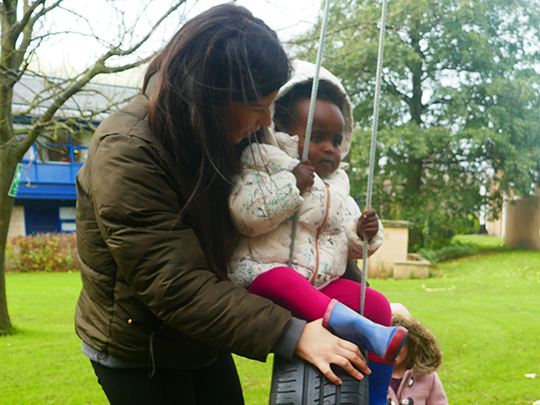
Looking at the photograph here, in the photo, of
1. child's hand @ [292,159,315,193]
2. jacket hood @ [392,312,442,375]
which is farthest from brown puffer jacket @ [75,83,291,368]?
jacket hood @ [392,312,442,375]

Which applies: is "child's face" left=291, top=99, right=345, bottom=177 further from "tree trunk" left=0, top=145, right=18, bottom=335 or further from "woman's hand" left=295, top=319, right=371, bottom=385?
"tree trunk" left=0, top=145, right=18, bottom=335

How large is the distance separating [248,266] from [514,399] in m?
3.27

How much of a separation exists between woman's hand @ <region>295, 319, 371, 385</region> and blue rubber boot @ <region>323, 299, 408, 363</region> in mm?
25

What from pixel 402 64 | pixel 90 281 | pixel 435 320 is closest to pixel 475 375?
pixel 435 320

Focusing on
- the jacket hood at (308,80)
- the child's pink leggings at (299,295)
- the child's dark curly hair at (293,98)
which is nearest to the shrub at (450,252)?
the jacket hood at (308,80)

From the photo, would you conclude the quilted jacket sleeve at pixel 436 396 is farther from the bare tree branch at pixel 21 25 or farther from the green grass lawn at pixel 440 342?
the bare tree branch at pixel 21 25

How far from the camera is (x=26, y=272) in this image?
1188 centimetres

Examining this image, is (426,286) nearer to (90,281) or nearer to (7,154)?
(7,154)

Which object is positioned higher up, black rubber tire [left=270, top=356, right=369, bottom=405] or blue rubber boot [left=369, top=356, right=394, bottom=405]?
black rubber tire [left=270, top=356, right=369, bottom=405]

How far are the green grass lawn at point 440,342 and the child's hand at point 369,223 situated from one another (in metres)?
2.54

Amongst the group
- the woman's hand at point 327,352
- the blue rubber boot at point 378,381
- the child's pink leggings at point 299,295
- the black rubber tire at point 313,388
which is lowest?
the blue rubber boot at point 378,381

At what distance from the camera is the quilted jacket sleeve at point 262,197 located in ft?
4.55

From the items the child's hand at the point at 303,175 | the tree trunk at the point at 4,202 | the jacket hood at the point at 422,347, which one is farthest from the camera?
the tree trunk at the point at 4,202

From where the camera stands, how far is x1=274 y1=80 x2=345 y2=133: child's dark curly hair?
5.83ft
